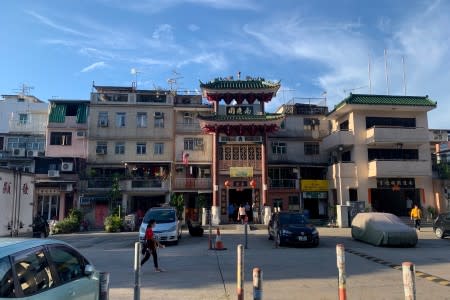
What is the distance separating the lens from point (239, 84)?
3522cm

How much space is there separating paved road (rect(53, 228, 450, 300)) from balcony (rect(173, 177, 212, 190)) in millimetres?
16834

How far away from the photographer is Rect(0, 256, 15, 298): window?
3.48 m

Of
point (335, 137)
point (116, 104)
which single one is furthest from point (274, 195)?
point (116, 104)

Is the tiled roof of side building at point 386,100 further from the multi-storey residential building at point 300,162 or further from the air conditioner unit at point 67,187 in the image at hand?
the air conditioner unit at point 67,187

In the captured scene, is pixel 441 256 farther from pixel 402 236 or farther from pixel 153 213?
pixel 153 213

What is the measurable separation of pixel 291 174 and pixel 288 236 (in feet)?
64.8

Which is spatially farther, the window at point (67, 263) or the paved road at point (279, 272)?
the paved road at point (279, 272)

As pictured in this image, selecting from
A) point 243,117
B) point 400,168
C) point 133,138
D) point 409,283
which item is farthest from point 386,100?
point 409,283

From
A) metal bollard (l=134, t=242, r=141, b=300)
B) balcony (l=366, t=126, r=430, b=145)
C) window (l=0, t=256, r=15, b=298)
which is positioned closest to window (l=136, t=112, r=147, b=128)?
balcony (l=366, t=126, r=430, b=145)

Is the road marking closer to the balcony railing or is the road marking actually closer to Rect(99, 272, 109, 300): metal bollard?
Rect(99, 272, 109, 300): metal bollard

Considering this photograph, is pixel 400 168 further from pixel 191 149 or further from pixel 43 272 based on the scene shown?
pixel 43 272

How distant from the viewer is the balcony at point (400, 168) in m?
32.3

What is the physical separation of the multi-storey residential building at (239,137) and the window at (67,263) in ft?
86.8

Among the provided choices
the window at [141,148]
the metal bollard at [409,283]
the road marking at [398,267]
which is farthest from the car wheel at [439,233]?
the window at [141,148]
